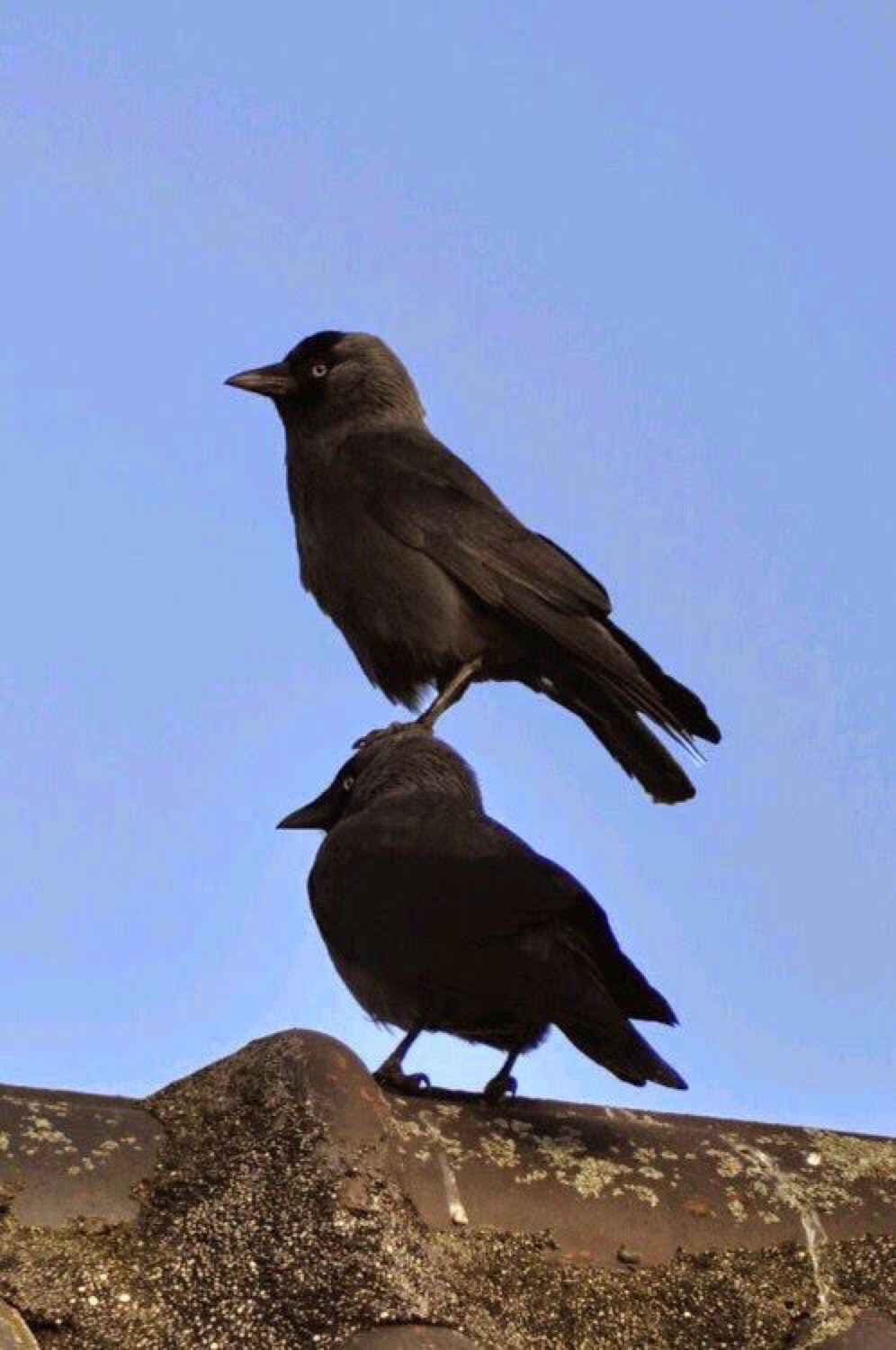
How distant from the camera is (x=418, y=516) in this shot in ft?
25.7

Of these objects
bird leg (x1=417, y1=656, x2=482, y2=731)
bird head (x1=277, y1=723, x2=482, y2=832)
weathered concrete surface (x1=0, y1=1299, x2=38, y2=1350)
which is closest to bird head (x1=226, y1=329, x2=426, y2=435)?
bird leg (x1=417, y1=656, x2=482, y2=731)

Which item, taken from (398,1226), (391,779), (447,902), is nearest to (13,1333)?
(398,1226)

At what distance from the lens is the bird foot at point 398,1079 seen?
3.89 meters

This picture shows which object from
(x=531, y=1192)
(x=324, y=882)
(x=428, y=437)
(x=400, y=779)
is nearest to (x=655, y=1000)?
(x=531, y=1192)

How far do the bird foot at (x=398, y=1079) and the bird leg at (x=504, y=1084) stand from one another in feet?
0.51

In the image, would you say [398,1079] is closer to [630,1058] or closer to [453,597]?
[630,1058]

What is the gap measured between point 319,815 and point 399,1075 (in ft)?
4.98

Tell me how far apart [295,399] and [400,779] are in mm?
3773

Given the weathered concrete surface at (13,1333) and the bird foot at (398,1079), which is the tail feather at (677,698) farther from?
the weathered concrete surface at (13,1333)

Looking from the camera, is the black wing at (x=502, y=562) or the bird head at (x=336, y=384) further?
the bird head at (x=336, y=384)

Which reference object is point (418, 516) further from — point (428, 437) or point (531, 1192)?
A: point (531, 1192)

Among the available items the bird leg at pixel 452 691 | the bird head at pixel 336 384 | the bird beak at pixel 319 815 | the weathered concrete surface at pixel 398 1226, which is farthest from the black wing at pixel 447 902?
the bird head at pixel 336 384

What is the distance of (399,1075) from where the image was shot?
13.0 feet

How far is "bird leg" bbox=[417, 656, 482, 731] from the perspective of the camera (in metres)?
7.60
